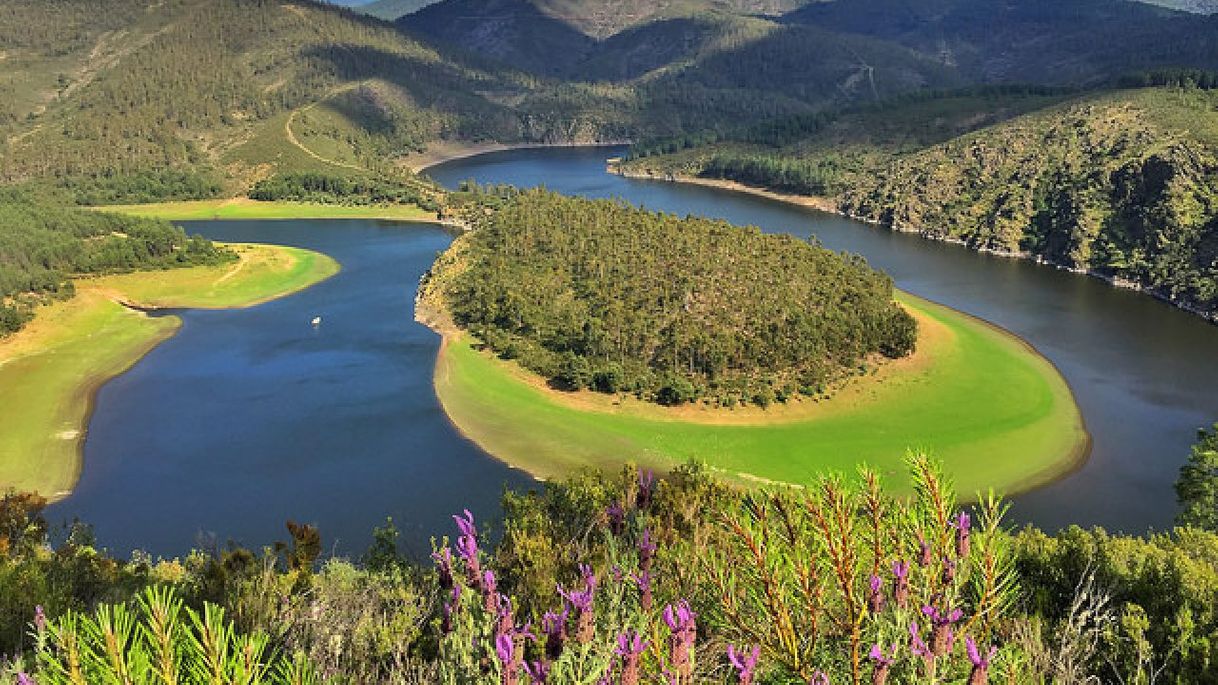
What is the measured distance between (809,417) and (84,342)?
71.4 m

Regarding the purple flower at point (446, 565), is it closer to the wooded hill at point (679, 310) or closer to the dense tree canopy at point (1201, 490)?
the dense tree canopy at point (1201, 490)

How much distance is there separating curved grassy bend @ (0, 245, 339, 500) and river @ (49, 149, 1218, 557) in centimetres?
215

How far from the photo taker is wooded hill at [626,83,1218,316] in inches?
4107

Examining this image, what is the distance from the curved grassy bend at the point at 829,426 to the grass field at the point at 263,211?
10106 cm

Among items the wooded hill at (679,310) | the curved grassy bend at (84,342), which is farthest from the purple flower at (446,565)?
the curved grassy bend at (84,342)

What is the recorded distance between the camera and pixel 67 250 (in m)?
108

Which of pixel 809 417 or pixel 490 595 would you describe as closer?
pixel 490 595

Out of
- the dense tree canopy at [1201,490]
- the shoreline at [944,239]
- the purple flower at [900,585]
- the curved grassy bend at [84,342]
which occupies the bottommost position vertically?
the curved grassy bend at [84,342]

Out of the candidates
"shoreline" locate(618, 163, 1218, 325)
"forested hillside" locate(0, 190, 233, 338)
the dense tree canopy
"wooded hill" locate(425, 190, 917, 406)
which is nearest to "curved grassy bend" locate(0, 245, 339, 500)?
"forested hillside" locate(0, 190, 233, 338)

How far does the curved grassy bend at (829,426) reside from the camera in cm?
5616

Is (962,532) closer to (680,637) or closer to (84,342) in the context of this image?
(680,637)

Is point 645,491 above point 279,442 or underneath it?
above

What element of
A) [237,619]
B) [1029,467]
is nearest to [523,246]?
[1029,467]

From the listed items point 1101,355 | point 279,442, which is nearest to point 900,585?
point 279,442
